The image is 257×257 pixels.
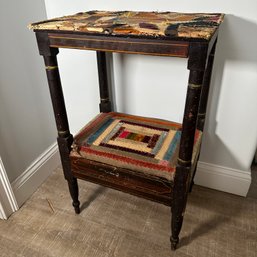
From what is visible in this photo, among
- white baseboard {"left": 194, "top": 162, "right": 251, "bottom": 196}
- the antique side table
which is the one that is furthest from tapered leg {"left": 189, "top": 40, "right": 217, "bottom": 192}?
white baseboard {"left": 194, "top": 162, "right": 251, "bottom": 196}

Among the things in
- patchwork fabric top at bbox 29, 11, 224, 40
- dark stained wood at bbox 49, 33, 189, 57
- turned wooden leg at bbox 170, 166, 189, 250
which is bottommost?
turned wooden leg at bbox 170, 166, 189, 250

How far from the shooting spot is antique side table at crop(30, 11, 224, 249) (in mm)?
660

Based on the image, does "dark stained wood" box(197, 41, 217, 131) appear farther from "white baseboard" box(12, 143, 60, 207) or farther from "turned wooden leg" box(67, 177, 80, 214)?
"white baseboard" box(12, 143, 60, 207)

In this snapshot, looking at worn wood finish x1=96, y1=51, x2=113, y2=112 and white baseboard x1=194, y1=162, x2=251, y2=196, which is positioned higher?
worn wood finish x1=96, y1=51, x2=113, y2=112

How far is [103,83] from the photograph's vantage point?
4.00 ft

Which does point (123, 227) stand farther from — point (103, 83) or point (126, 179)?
point (103, 83)

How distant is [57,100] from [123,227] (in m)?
0.69

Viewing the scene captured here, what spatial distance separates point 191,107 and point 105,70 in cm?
61

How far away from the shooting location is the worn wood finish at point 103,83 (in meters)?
1.15

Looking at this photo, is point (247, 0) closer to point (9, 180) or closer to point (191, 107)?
point (191, 107)

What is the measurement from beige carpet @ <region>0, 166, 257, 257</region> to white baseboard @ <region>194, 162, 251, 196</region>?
4 cm

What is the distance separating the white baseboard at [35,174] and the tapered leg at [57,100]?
341 millimetres

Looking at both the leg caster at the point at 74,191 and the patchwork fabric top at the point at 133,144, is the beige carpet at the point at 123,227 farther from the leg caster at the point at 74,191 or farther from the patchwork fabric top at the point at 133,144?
the patchwork fabric top at the point at 133,144

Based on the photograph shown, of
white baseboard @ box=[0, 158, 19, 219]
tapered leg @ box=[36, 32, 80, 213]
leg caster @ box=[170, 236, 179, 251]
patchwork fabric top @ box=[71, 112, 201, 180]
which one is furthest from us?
white baseboard @ box=[0, 158, 19, 219]
